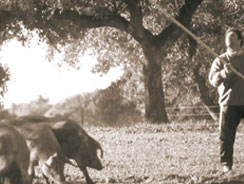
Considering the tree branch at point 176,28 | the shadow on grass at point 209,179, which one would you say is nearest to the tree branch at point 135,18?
the tree branch at point 176,28

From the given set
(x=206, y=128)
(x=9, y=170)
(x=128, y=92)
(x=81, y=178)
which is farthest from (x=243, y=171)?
(x=128, y=92)

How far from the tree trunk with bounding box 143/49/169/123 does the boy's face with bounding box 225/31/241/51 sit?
11.7m

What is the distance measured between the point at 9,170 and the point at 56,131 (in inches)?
51.5

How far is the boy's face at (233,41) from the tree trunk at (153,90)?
38.5 ft

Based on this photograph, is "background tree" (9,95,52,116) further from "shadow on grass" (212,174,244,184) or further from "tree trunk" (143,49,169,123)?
"tree trunk" (143,49,169,123)

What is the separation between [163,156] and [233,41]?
328 cm

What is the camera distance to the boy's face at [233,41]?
687 centimetres

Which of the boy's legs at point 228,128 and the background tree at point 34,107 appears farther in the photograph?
the boy's legs at point 228,128

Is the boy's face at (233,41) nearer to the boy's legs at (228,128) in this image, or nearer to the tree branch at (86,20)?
the boy's legs at (228,128)

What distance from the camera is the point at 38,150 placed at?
16.6 ft

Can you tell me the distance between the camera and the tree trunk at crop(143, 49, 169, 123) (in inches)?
738

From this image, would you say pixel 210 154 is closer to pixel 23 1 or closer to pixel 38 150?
pixel 38 150

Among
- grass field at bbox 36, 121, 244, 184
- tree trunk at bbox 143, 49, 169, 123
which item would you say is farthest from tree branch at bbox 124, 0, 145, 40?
grass field at bbox 36, 121, 244, 184

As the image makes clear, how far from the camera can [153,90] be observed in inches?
744
